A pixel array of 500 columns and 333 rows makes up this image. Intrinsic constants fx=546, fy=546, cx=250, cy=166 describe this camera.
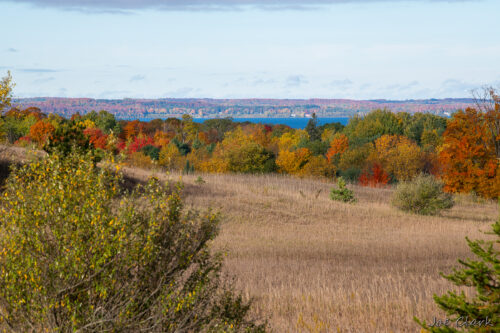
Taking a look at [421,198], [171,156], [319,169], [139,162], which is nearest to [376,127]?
[319,169]

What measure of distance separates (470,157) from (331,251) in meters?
25.9

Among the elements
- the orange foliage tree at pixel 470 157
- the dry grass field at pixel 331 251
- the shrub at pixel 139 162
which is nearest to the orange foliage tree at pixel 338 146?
the shrub at pixel 139 162

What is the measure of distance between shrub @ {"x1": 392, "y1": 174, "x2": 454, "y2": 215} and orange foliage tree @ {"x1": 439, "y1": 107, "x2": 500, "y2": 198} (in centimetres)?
1206

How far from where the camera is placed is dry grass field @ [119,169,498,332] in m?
9.36

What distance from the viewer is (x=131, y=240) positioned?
5.74 metres

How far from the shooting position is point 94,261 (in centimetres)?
541

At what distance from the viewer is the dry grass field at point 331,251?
30.7ft

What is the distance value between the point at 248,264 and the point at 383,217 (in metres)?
13.3

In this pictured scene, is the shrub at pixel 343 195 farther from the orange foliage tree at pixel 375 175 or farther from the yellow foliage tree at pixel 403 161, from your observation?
the yellow foliage tree at pixel 403 161

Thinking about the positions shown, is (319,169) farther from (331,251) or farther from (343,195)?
(331,251)

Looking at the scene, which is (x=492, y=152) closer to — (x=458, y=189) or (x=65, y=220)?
(x=458, y=189)

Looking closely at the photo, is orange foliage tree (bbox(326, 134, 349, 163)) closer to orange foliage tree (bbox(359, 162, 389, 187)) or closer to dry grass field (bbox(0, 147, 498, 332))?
orange foliage tree (bbox(359, 162, 389, 187))

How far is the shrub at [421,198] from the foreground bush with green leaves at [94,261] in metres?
23.3

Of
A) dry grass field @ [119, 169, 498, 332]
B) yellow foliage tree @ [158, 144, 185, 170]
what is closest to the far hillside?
yellow foliage tree @ [158, 144, 185, 170]
